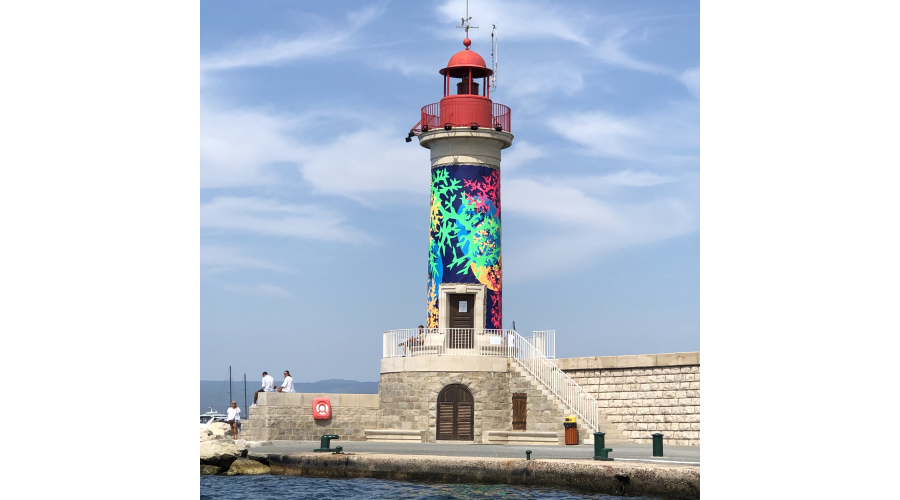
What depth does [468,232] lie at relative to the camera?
2258cm

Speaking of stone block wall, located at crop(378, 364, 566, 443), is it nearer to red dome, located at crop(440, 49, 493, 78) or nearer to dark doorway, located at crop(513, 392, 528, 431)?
dark doorway, located at crop(513, 392, 528, 431)

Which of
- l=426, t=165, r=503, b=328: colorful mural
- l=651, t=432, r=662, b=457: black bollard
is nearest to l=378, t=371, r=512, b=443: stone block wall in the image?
l=426, t=165, r=503, b=328: colorful mural

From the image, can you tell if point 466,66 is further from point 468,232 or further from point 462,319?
point 462,319

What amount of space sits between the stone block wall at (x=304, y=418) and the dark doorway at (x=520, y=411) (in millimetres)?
3339

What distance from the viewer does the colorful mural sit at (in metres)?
22.6

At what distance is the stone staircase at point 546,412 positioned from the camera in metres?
20.4

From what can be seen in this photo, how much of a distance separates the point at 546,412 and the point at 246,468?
6945mm

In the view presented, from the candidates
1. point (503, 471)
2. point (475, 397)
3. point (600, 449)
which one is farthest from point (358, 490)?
point (475, 397)

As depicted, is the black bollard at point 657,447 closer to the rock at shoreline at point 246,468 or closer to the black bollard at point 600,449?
the black bollard at point 600,449

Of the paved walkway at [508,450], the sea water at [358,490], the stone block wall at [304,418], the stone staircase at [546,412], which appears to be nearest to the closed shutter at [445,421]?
the paved walkway at [508,450]
